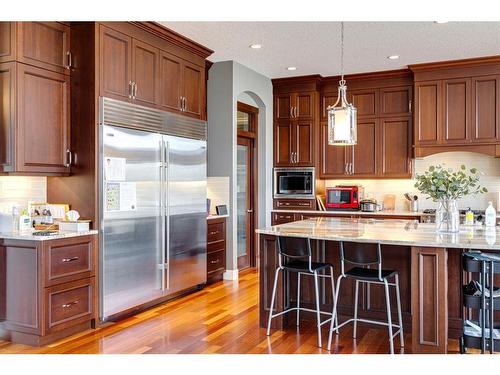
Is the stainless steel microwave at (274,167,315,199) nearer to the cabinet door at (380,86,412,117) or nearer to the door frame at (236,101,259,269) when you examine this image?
the door frame at (236,101,259,269)

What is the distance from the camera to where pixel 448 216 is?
11.5 feet

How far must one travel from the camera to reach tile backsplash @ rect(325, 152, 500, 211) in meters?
6.17

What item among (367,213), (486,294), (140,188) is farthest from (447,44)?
(140,188)

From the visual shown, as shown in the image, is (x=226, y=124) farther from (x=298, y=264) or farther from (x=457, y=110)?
(x=457, y=110)

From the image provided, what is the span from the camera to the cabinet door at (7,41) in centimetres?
348

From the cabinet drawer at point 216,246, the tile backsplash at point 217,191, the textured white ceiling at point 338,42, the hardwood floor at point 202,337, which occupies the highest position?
the textured white ceiling at point 338,42

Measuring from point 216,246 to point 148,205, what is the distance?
4.97ft

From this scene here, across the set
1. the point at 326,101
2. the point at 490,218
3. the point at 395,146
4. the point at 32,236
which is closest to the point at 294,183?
the point at 326,101

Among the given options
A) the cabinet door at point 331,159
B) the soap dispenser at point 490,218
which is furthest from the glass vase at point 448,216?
the cabinet door at point 331,159

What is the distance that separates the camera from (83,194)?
12.8 ft

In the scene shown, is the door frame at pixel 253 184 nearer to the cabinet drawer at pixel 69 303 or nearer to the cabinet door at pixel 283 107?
the cabinet door at pixel 283 107

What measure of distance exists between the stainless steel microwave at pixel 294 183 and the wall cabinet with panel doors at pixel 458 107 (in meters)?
1.57

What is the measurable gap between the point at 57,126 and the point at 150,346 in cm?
198

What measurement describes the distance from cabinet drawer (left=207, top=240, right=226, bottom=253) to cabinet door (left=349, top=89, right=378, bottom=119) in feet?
9.13
